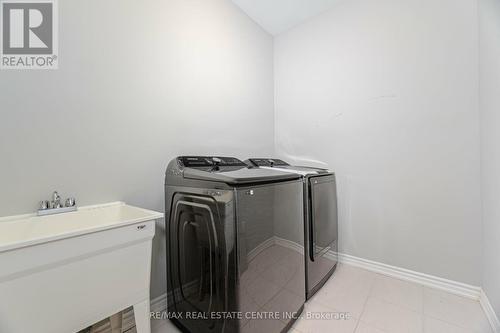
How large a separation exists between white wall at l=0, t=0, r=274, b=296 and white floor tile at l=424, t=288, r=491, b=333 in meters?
1.93

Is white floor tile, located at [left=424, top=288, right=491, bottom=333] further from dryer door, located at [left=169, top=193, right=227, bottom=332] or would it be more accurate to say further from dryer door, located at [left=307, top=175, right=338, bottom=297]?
dryer door, located at [left=169, top=193, right=227, bottom=332]

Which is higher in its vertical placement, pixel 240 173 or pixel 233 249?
pixel 240 173

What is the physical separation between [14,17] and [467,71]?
2.87 m

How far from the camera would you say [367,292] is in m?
1.60

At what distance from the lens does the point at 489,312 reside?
A: 4.20 feet

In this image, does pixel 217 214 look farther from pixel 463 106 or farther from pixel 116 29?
pixel 463 106

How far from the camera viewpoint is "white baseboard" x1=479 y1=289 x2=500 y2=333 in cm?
117

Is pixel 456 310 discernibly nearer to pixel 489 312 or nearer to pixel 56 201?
pixel 489 312

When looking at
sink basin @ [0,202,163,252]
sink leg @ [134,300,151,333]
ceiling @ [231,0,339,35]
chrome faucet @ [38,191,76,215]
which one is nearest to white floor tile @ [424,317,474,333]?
sink leg @ [134,300,151,333]

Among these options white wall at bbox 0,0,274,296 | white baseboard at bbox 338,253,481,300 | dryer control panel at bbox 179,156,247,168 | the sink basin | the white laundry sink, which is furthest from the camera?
white baseboard at bbox 338,253,481,300

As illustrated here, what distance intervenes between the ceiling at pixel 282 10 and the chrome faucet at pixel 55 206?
230 cm

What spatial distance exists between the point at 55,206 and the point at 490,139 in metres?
2.54

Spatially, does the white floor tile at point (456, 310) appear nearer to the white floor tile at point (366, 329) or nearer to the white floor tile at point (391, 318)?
the white floor tile at point (391, 318)

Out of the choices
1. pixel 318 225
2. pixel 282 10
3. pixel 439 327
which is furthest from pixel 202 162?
pixel 282 10
